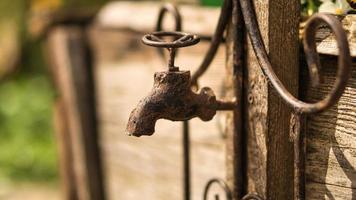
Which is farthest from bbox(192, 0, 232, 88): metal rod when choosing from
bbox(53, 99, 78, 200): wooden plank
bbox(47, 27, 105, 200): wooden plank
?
bbox(53, 99, 78, 200): wooden plank

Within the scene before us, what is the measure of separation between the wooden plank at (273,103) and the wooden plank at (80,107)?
132cm

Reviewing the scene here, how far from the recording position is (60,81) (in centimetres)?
255

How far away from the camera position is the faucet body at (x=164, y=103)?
1.06 metres

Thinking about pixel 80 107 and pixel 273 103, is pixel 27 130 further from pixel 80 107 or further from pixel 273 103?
pixel 273 103

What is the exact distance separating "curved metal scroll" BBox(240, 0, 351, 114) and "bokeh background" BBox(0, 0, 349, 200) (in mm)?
3125

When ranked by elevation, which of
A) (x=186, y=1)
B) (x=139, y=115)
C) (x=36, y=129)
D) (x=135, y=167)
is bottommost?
(x=36, y=129)

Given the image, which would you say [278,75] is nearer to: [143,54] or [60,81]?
[143,54]

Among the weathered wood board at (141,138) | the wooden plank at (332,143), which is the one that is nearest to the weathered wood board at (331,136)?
the wooden plank at (332,143)

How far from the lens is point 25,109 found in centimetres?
519

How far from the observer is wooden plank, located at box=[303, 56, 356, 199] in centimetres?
108

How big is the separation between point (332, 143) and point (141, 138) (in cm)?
108

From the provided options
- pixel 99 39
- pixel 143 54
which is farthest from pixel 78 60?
pixel 143 54

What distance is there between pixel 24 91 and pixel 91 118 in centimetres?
313

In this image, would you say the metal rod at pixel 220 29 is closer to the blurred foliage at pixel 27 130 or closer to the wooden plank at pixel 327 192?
the wooden plank at pixel 327 192
